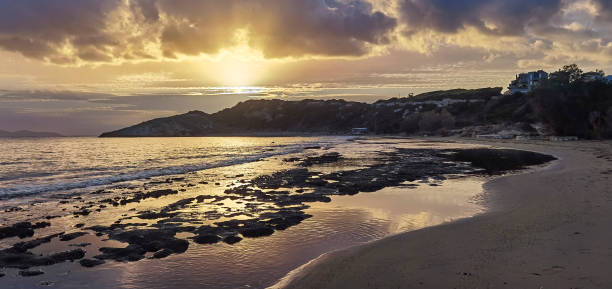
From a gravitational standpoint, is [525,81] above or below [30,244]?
above

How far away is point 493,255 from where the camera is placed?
8945 mm

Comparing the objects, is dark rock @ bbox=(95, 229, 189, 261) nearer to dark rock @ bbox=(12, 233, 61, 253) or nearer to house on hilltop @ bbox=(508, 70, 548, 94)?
dark rock @ bbox=(12, 233, 61, 253)

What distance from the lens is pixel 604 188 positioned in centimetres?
1739

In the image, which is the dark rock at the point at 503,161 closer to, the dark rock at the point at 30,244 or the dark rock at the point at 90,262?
the dark rock at the point at 90,262

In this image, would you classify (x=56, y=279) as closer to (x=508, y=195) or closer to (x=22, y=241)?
(x=22, y=241)

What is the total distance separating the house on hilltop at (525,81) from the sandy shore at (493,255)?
157 meters

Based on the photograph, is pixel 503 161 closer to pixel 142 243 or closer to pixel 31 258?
pixel 142 243

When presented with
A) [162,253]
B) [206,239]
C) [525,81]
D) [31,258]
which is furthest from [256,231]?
[525,81]

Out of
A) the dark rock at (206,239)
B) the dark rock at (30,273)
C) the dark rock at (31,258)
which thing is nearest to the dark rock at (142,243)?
the dark rock at (206,239)

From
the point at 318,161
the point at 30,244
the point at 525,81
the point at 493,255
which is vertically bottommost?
the point at 318,161

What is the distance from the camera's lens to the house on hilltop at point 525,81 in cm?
15062

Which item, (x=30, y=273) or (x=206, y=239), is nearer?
(x=30, y=273)

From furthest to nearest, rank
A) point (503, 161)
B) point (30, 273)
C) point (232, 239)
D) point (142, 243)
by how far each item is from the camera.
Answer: point (503, 161)
point (232, 239)
point (142, 243)
point (30, 273)

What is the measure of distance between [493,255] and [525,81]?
590ft
